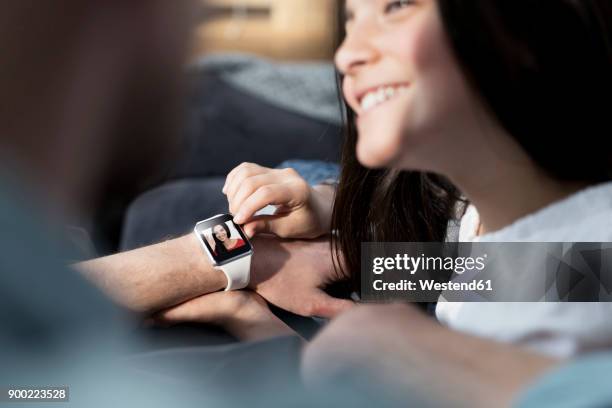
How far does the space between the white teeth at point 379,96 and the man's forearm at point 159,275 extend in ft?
1.14

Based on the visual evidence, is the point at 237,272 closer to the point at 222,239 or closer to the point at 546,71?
the point at 222,239

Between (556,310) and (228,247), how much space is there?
43 cm

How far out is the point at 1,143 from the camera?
0.55 m

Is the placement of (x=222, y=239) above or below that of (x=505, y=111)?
below

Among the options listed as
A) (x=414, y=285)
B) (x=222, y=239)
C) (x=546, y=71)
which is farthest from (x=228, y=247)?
(x=546, y=71)

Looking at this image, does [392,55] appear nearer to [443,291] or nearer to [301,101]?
[443,291]

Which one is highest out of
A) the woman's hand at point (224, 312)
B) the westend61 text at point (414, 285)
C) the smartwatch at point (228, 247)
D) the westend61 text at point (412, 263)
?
the smartwatch at point (228, 247)

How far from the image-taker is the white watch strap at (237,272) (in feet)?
3.36

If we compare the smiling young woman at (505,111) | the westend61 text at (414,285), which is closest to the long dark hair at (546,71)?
the smiling young woman at (505,111)

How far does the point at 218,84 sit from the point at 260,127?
19 cm

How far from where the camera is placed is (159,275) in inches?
40.4

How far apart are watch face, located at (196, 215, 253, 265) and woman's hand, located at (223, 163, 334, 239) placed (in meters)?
0.01

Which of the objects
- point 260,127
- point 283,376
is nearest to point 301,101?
point 260,127

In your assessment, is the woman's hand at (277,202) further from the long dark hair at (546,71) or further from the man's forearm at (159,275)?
the long dark hair at (546,71)
